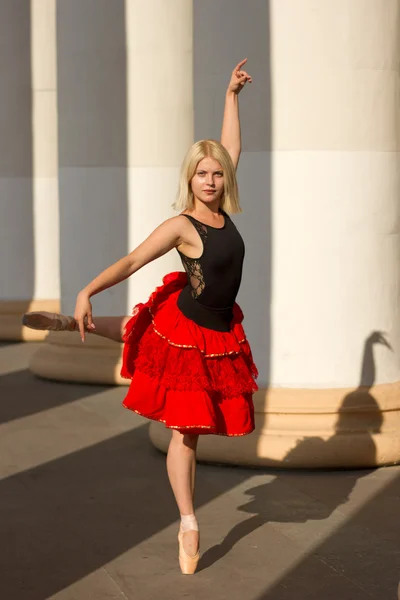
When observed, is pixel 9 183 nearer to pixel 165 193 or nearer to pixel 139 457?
pixel 165 193

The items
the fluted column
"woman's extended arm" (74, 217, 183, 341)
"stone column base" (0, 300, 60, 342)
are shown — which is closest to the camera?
"woman's extended arm" (74, 217, 183, 341)

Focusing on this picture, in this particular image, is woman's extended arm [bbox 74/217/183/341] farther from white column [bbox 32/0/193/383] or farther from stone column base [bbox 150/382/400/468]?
white column [bbox 32/0/193/383]

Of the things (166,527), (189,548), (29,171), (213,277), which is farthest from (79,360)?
(189,548)

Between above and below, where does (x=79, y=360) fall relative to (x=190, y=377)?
below

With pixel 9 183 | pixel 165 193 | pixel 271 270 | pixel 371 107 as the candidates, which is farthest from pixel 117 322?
pixel 9 183

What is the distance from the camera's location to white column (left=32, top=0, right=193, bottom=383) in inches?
531

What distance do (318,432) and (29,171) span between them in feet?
33.9

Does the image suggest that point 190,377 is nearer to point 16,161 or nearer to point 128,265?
point 128,265

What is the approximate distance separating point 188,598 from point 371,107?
171 inches

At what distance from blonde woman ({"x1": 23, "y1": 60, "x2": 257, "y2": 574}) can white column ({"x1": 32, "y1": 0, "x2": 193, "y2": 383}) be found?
6.25m

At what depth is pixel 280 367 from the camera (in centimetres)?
953

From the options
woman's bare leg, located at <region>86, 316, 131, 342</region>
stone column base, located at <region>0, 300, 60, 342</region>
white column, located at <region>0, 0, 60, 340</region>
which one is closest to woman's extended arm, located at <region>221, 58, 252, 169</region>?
woman's bare leg, located at <region>86, 316, 131, 342</region>

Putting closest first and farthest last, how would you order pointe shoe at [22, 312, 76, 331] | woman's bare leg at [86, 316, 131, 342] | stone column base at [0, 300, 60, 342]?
pointe shoe at [22, 312, 76, 331]
woman's bare leg at [86, 316, 131, 342]
stone column base at [0, 300, 60, 342]

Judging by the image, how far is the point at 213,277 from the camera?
7.12 meters
